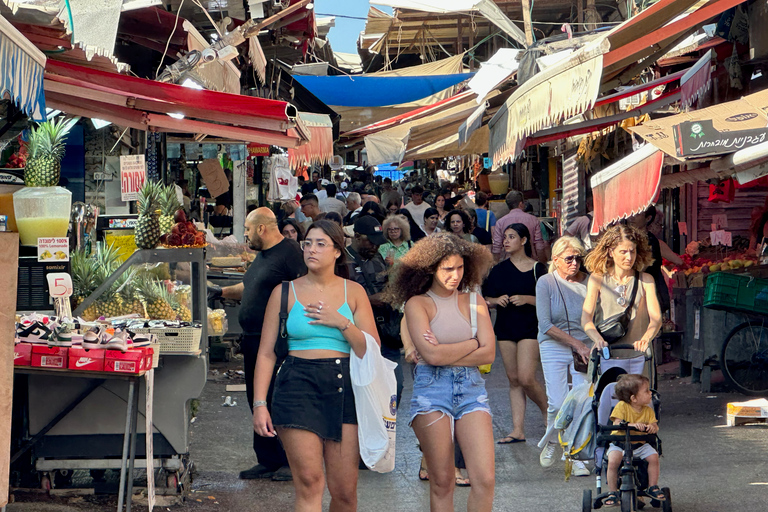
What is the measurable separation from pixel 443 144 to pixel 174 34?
410cm

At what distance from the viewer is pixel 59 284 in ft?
19.9

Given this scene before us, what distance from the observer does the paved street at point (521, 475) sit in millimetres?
A: 6211

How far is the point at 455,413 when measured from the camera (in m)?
4.85

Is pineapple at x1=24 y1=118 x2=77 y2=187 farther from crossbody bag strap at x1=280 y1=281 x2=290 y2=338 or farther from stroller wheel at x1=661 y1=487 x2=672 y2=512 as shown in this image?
stroller wheel at x1=661 y1=487 x2=672 y2=512

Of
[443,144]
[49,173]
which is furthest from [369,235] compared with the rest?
[443,144]

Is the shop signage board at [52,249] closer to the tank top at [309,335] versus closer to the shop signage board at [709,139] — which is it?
the tank top at [309,335]

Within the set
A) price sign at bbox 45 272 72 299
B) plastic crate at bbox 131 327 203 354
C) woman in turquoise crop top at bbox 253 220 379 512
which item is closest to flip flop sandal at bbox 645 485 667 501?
woman in turquoise crop top at bbox 253 220 379 512

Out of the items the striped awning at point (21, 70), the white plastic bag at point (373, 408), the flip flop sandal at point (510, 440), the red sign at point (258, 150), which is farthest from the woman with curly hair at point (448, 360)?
the red sign at point (258, 150)

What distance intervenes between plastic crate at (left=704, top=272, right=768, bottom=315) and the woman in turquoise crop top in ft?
18.7

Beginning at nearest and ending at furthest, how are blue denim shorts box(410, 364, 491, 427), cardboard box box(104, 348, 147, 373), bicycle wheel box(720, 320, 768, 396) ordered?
blue denim shorts box(410, 364, 491, 427)
cardboard box box(104, 348, 147, 373)
bicycle wheel box(720, 320, 768, 396)

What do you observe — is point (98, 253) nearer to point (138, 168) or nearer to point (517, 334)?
point (138, 168)

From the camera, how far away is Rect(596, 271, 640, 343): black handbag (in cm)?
639

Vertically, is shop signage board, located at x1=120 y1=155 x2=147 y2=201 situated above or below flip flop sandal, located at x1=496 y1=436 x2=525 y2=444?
above

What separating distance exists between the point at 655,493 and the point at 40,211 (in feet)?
14.1
